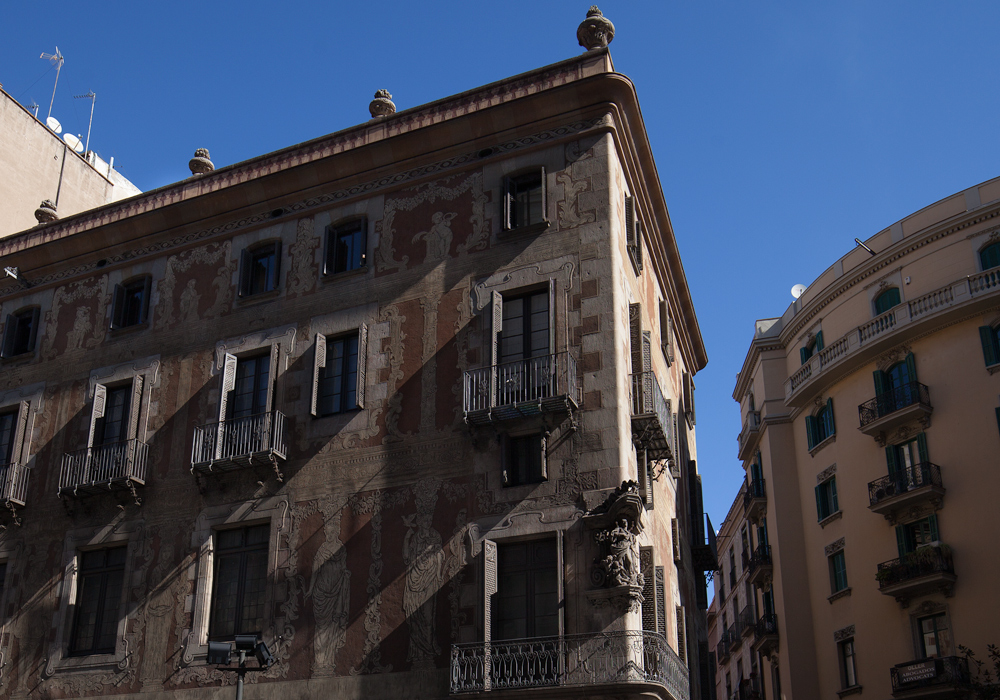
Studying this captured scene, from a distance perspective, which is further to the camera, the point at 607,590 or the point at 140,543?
the point at 140,543

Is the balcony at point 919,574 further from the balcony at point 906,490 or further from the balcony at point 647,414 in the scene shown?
the balcony at point 647,414

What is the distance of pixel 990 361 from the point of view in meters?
35.0

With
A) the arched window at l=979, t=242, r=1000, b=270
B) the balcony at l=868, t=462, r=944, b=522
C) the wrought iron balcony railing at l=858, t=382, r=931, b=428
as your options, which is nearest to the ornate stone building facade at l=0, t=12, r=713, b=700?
the balcony at l=868, t=462, r=944, b=522

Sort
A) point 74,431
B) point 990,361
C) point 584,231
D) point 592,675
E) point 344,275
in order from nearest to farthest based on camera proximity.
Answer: point 592,675 < point 584,231 < point 344,275 < point 74,431 < point 990,361

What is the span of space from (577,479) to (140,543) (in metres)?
10.1

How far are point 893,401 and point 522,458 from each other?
22.7 meters

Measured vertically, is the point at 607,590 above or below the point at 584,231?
below

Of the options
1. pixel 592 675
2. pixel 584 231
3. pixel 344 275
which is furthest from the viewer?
pixel 344 275

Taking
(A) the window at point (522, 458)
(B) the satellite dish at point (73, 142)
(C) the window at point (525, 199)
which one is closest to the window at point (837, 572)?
(C) the window at point (525, 199)

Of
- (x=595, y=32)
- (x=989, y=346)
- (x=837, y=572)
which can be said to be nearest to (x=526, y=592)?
(x=595, y=32)

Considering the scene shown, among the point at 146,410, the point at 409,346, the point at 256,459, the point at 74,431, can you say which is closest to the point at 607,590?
the point at 409,346

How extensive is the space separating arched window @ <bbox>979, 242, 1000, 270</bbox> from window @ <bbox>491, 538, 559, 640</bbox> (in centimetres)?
2526

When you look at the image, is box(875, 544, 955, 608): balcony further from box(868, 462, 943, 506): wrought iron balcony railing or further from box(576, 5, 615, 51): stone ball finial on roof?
box(576, 5, 615, 51): stone ball finial on roof

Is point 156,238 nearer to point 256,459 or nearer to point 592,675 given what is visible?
point 256,459
